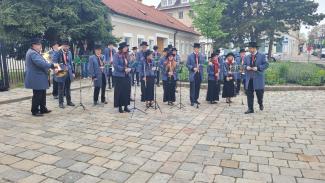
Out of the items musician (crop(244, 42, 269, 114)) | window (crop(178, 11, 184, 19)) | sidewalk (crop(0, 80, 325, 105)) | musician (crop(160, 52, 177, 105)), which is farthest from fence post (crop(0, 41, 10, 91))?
window (crop(178, 11, 184, 19))

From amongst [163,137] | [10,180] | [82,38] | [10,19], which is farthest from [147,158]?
[82,38]

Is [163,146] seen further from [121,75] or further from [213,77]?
[213,77]

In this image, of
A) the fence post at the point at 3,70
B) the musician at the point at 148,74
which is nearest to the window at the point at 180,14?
the fence post at the point at 3,70

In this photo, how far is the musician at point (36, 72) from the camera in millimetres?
7559

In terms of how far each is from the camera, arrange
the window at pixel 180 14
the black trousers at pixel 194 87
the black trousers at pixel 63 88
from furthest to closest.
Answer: the window at pixel 180 14, the black trousers at pixel 194 87, the black trousers at pixel 63 88

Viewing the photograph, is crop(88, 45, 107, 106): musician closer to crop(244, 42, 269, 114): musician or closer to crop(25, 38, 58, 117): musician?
crop(25, 38, 58, 117): musician

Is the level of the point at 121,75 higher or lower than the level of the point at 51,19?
lower

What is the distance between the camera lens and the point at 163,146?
555cm

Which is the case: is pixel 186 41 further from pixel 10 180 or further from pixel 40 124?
pixel 10 180

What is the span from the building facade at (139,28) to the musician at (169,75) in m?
8.59

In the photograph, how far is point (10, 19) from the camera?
12.9 m

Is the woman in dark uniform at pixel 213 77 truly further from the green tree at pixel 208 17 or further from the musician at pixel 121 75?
the green tree at pixel 208 17

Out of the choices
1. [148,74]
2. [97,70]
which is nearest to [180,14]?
[97,70]

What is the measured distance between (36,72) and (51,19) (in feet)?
22.4
